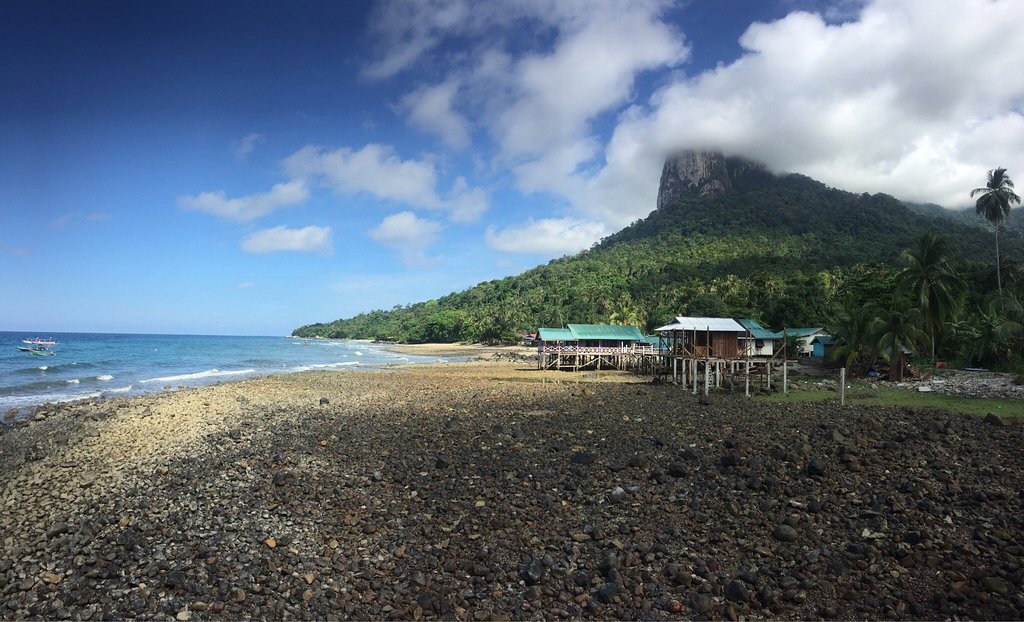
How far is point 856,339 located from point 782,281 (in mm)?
38715

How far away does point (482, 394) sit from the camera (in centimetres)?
2656

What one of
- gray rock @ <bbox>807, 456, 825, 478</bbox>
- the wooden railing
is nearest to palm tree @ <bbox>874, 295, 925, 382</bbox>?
the wooden railing

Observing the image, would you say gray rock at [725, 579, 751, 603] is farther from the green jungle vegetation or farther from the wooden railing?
the wooden railing

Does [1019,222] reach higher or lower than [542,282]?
higher

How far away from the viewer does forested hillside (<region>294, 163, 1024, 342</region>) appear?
197 ft

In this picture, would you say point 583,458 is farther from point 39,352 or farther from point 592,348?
point 39,352

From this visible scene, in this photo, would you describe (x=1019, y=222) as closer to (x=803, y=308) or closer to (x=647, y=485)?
(x=803, y=308)

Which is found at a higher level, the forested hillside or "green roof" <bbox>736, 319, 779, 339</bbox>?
the forested hillside

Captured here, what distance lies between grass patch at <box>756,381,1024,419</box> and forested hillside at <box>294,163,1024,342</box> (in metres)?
17.0

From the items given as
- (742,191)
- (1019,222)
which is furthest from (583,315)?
(1019,222)

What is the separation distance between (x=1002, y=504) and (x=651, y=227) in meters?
147

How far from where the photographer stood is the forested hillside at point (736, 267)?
2359 inches

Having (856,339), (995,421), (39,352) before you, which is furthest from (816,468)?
(39,352)

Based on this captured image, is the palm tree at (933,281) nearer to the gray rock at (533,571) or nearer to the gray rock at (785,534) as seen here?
the gray rock at (785,534)
